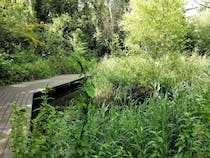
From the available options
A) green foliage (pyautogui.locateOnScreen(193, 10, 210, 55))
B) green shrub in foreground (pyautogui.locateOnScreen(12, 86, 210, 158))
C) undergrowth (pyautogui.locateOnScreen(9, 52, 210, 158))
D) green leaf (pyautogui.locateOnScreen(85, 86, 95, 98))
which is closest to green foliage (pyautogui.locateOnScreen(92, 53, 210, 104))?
undergrowth (pyautogui.locateOnScreen(9, 52, 210, 158))

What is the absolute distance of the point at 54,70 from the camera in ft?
42.9

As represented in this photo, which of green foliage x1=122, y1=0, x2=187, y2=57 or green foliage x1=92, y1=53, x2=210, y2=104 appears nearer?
green foliage x1=92, y1=53, x2=210, y2=104

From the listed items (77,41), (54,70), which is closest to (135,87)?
(54,70)

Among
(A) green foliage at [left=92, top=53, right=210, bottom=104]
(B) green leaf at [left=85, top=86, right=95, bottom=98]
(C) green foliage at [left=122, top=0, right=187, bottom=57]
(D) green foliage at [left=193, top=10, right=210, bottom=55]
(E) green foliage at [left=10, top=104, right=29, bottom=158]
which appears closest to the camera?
(B) green leaf at [left=85, top=86, right=95, bottom=98]

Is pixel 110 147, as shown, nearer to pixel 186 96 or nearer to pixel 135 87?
pixel 186 96

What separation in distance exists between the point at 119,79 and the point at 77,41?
877cm

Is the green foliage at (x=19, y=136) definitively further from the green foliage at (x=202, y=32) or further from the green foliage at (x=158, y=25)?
the green foliage at (x=202, y=32)

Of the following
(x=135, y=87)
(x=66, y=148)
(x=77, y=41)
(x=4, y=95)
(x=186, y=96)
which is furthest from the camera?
(x=77, y=41)

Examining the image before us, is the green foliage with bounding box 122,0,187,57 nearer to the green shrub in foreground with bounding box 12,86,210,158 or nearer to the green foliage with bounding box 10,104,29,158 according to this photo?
the green shrub in foreground with bounding box 12,86,210,158

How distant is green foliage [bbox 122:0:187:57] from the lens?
9.71m

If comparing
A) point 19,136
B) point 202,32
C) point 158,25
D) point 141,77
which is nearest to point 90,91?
point 19,136

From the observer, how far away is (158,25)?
384 inches

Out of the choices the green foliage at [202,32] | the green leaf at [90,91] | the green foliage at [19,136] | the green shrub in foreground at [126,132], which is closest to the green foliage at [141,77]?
the green shrub in foreground at [126,132]

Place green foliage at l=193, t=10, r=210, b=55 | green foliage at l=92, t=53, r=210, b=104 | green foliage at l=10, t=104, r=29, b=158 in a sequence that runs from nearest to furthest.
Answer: green foliage at l=10, t=104, r=29, b=158, green foliage at l=92, t=53, r=210, b=104, green foliage at l=193, t=10, r=210, b=55
